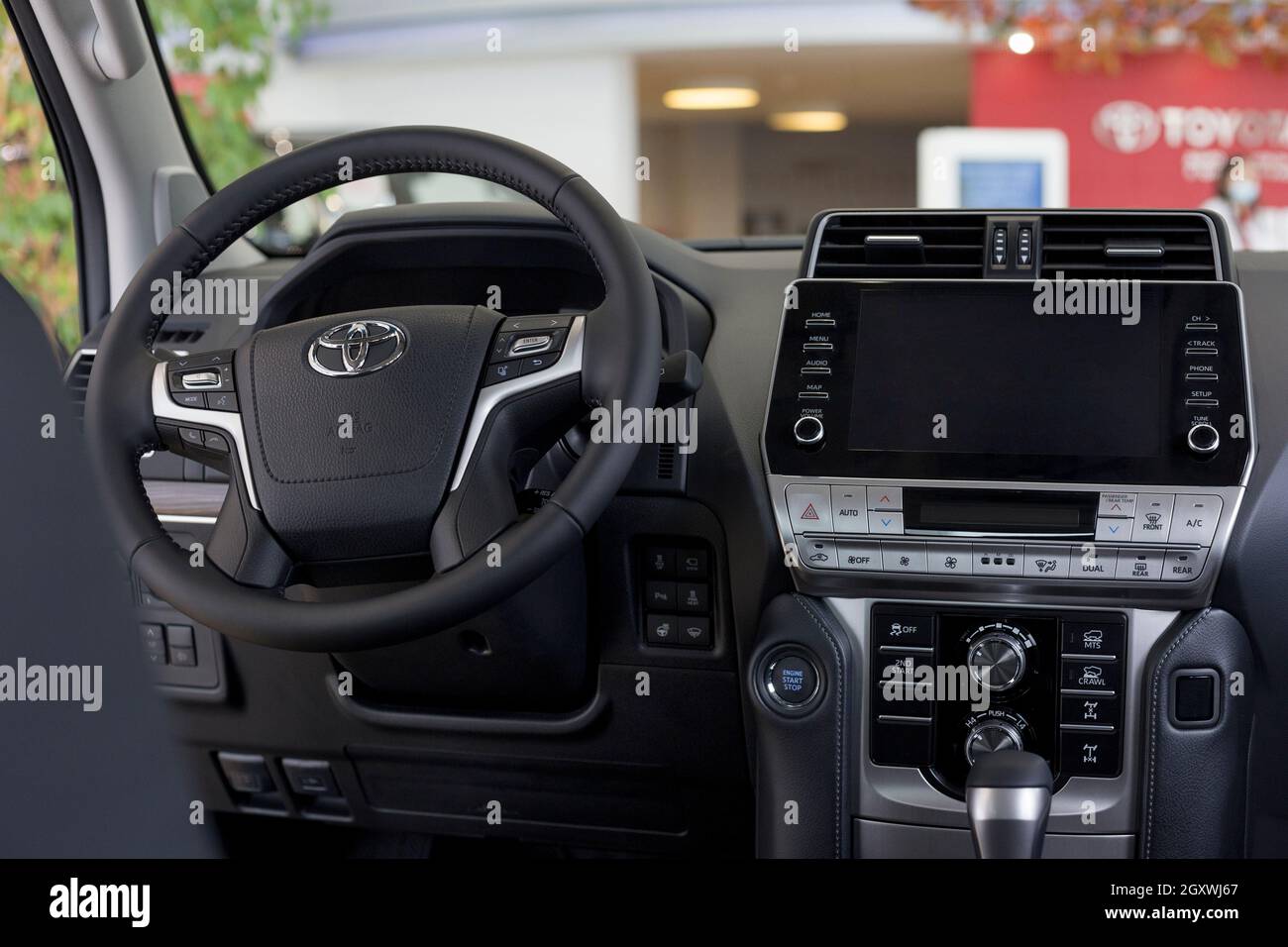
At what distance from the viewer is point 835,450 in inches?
51.1

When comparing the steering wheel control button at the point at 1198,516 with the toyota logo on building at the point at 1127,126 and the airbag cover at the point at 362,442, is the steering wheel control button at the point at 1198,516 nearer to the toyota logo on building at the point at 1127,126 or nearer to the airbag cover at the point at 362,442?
the airbag cover at the point at 362,442

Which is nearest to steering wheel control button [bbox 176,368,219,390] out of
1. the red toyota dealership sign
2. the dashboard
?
the dashboard

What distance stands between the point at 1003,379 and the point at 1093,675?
31 centimetres

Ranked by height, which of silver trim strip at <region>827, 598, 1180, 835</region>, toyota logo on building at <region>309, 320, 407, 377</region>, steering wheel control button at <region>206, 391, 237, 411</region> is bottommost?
silver trim strip at <region>827, 598, 1180, 835</region>

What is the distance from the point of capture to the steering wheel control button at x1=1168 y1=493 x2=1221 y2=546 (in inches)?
47.4

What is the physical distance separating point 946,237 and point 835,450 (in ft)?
0.90

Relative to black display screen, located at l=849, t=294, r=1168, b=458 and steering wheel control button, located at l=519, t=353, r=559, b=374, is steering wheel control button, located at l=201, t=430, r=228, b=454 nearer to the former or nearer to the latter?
steering wheel control button, located at l=519, t=353, r=559, b=374

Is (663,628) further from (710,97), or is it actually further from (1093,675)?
(710,97)

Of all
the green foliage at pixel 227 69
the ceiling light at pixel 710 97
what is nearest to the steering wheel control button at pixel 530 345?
the green foliage at pixel 227 69

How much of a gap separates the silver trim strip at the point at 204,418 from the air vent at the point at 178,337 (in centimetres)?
48

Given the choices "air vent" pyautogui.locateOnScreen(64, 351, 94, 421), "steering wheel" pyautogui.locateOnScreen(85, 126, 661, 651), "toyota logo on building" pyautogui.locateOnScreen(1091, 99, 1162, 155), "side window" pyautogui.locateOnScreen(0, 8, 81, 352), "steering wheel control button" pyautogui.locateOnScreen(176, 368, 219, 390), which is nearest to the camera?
"steering wheel" pyautogui.locateOnScreen(85, 126, 661, 651)

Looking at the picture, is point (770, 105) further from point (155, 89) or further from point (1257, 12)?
point (155, 89)

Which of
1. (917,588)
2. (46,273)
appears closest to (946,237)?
(917,588)

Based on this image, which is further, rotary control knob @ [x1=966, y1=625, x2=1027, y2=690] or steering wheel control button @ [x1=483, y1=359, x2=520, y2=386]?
rotary control knob @ [x1=966, y1=625, x2=1027, y2=690]
